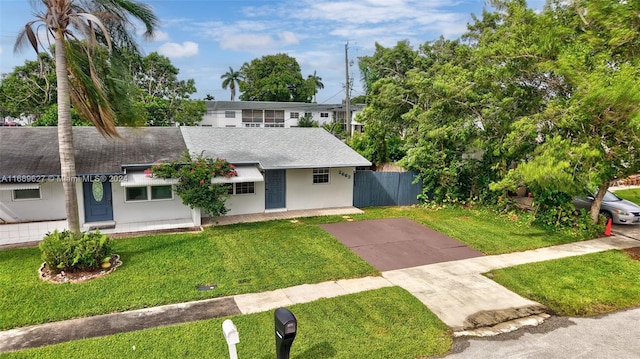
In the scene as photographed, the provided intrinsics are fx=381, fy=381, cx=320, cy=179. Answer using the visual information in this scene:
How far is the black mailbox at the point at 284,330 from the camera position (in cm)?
492

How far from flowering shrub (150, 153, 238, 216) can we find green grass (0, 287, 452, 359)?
660 cm

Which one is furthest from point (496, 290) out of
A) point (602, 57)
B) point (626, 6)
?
point (626, 6)

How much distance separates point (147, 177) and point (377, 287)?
8.94 m

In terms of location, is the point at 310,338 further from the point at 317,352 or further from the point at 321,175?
the point at 321,175

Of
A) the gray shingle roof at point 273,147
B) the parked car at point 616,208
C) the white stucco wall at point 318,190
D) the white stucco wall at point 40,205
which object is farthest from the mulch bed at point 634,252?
the white stucco wall at point 40,205

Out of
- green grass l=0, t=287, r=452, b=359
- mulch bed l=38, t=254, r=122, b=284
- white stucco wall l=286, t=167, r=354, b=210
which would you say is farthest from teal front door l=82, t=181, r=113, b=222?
green grass l=0, t=287, r=452, b=359

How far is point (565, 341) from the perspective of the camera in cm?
719

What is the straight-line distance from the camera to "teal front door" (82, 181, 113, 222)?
45.5 ft

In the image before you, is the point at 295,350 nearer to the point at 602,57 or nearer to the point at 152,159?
the point at 152,159

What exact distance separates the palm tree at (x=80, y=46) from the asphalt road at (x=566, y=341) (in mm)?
9973

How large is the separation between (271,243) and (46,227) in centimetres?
762

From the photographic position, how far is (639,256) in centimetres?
1181

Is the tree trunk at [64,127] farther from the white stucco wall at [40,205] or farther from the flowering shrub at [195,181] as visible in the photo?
the white stucco wall at [40,205]

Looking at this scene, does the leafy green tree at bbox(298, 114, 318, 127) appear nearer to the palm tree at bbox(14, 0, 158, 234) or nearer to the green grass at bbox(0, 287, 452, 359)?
the palm tree at bbox(14, 0, 158, 234)
